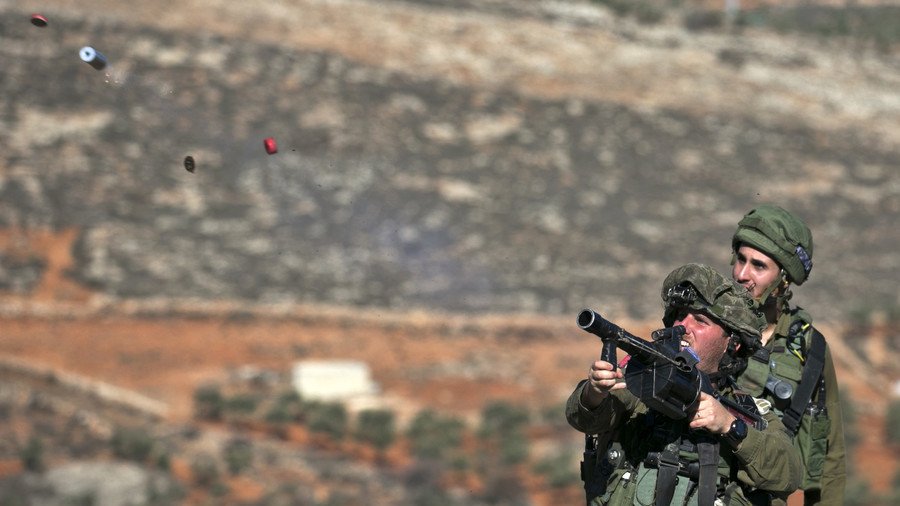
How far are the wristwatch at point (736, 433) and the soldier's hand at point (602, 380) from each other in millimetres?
344

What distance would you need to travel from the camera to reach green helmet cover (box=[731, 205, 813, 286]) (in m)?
4.54

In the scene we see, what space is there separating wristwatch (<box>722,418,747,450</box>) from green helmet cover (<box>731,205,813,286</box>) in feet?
4.22

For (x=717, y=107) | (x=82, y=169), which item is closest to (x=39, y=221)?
(x=82, y=169)

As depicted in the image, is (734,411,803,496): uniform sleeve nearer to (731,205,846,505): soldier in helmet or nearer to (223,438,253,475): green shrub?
(731,205,846,505): soldier in helmet

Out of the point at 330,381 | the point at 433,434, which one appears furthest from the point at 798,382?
the point at 330,381

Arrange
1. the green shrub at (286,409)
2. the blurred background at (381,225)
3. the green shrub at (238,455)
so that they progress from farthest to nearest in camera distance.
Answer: the green shrub at (286,409)
the blurred background at (381,225)
the green shrub at (238,455)

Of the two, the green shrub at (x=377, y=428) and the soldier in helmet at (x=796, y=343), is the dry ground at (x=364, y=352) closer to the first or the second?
the green shrub at (x=377, y=428)

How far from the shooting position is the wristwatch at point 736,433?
338 cm

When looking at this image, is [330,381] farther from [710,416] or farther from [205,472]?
[710,416]

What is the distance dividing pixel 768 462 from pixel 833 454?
1.39 m

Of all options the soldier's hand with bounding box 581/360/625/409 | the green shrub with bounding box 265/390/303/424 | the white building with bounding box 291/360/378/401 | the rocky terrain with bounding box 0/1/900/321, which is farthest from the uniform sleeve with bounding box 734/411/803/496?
the rocky terrain with bounding box 0/1/900/321

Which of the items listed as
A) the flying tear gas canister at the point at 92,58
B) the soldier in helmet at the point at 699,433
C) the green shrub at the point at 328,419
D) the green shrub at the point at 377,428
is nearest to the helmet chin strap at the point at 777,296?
the soldier in helmet at the point at 699,433

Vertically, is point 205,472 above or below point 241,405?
below

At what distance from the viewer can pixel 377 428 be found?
15711mm
